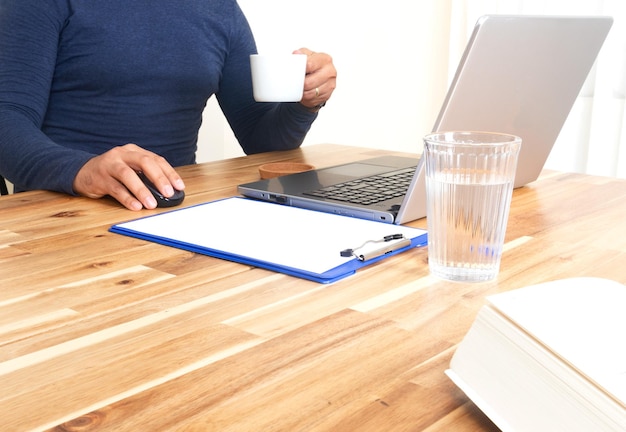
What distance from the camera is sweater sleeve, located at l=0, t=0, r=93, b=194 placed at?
120 centimetres

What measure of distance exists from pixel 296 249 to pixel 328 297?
144mm

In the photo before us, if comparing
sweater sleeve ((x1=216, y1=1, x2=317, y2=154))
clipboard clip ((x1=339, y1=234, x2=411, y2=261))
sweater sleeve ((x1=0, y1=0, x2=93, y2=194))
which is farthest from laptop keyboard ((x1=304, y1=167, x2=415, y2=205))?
sweater sleeve ((x1=216, y1=1, x2=317, y2=154))

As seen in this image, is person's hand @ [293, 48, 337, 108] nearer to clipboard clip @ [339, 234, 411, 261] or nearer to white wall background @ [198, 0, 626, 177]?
clipboard clip @ [339, 234, 411, 261]

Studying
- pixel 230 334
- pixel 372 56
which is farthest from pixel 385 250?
pixel 372 56

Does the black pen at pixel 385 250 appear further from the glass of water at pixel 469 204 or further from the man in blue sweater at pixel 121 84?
the man in blue sweater at pixel 121 84

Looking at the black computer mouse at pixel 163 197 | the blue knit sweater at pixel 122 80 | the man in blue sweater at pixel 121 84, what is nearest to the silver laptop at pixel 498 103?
the black computer mouse at pixel 163 197

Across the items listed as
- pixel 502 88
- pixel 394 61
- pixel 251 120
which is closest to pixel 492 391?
pixel 502 88

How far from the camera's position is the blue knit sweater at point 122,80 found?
4.49 ft

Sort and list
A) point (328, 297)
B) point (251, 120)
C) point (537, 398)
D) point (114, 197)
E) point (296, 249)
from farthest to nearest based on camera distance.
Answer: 1. point (251, 120)
2. point (114, 197)
3. point (296, 249)
4. point (328, 297)
5. point (537, 398)

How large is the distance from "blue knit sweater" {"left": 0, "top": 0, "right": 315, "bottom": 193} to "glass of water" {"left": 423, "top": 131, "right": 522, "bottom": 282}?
728mm

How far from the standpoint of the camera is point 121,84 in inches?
61.6

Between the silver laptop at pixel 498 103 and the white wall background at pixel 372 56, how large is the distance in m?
1.73

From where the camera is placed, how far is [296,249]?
2.64ft

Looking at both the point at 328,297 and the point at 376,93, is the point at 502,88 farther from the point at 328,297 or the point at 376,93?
the point at 376,93
